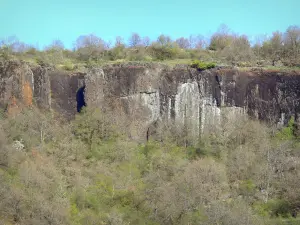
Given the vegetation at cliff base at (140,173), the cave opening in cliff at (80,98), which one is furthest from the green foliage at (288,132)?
the cave opening in cliff at (80,98)

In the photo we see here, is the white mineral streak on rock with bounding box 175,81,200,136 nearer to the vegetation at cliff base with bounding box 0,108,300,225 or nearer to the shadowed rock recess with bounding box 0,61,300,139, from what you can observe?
the shadowed rock recess with bounding box 0,61,300,139

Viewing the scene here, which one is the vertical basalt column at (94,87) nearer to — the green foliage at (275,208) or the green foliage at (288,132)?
the green foliage at (288,132)

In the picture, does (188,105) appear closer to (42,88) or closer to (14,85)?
(42,88)

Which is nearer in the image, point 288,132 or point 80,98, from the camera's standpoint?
point 288,132

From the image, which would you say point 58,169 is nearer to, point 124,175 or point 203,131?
point 124,175

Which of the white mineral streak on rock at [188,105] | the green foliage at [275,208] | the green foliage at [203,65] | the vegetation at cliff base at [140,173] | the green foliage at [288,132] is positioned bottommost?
the green foliage at [275,208]

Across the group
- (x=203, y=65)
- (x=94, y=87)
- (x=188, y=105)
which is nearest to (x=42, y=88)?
(x=94, y=87)
